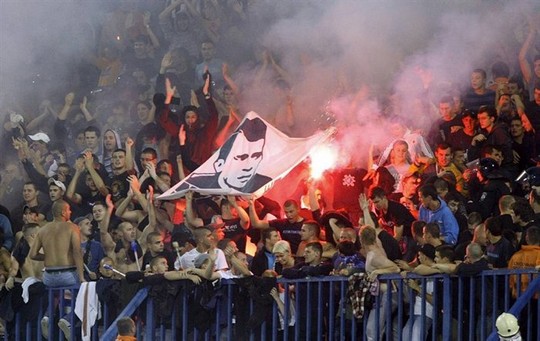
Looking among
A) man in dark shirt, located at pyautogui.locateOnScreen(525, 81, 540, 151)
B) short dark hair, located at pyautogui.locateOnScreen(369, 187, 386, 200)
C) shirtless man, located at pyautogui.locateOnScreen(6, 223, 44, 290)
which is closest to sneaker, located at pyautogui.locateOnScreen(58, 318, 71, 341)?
shirtless man, located at pyautogui.locateOnScreen(6, 223, 44, 290)

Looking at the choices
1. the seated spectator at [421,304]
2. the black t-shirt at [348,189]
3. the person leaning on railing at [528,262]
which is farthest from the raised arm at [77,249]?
the person leaning on railing at [528,262]

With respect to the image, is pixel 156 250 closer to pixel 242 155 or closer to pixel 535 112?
pixel 242 155

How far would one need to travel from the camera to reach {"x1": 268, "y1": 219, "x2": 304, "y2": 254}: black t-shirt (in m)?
13.1

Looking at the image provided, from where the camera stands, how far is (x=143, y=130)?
1577 centimetres

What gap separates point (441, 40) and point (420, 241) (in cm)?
319

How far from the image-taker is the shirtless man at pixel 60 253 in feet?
43.5

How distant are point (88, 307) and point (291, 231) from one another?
1.76 m

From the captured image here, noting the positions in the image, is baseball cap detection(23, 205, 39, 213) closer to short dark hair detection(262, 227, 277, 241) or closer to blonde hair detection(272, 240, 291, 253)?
short dark hair detection(262, 227, 277, 241)

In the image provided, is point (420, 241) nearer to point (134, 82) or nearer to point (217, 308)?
point (217, 308)

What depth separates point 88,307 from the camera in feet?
41.9

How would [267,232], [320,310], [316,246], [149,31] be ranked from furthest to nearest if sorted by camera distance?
[149,31], [267,232], [316,246], [320,310]

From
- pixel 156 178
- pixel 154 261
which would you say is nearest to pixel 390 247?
pixel 154 261

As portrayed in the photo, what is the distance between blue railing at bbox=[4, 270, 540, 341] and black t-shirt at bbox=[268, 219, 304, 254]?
1086mm

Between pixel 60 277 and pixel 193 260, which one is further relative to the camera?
pixel 60 277
